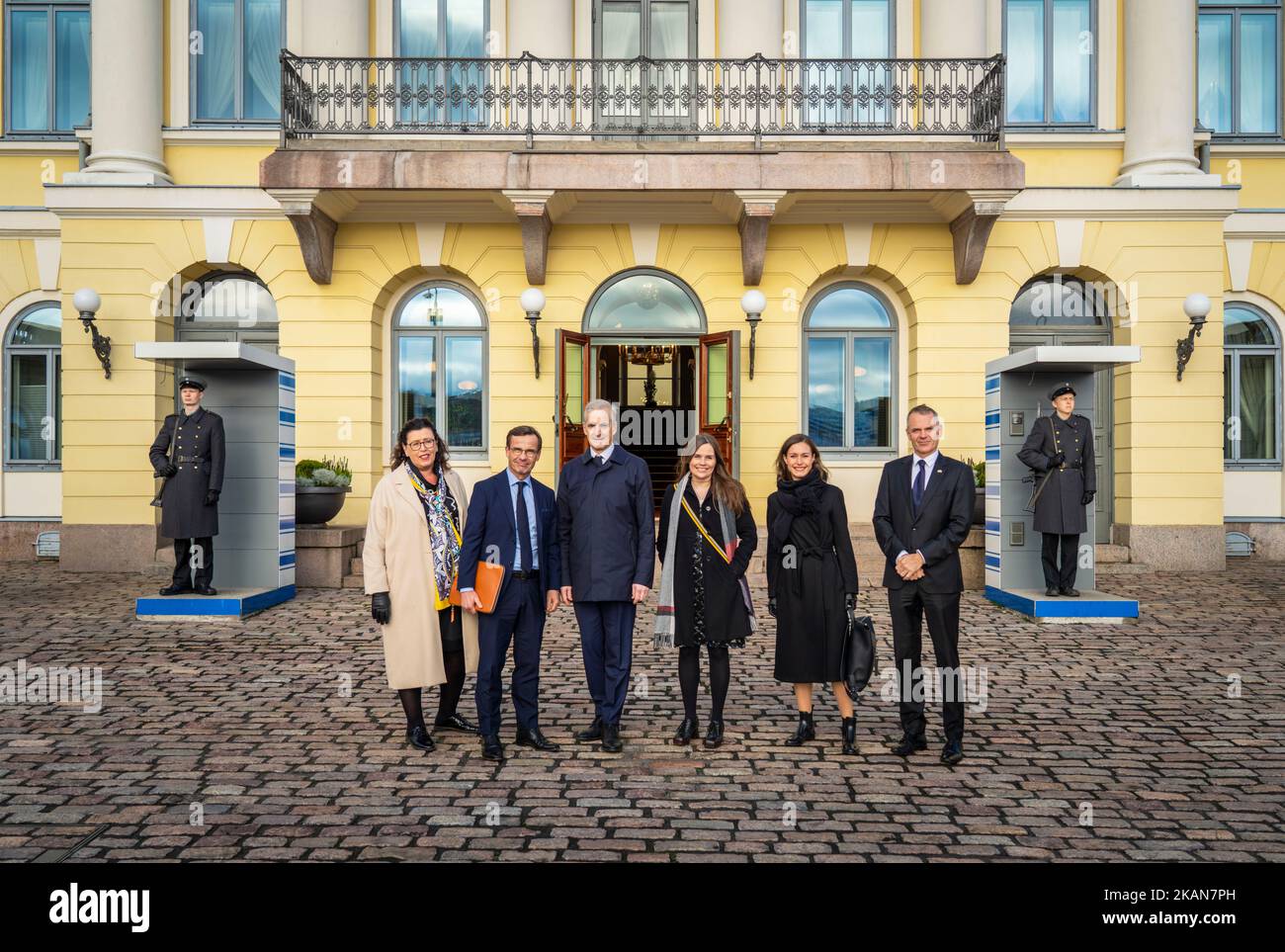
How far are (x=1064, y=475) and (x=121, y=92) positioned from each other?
14.4 meters

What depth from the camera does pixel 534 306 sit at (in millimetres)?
14539

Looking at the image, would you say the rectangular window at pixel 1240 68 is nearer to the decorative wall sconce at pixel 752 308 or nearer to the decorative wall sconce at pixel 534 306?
the decorative wall sconce at pixel 752 308

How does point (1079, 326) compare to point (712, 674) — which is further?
point (1079, 326)

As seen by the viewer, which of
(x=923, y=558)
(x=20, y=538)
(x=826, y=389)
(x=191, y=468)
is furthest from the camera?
(x=20, y=538)

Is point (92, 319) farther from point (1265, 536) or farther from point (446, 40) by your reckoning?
point (1265, 536)

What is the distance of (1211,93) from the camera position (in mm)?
16672

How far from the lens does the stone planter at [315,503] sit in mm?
12641

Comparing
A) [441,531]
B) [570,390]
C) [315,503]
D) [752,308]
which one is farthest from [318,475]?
[441,531]

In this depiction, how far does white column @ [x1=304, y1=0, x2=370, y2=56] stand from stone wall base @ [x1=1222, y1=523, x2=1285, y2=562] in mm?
16152

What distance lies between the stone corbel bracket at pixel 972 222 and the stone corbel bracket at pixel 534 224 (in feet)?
19.9

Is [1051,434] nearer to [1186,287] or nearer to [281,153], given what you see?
[1186,287]

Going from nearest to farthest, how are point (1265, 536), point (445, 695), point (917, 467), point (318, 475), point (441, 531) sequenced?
point (441, 531), point (917, 467), point (445, 695), point (318, 475), point (1265, 536)

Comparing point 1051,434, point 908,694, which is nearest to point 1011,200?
point 1051,434

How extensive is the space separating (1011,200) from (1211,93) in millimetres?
4901
